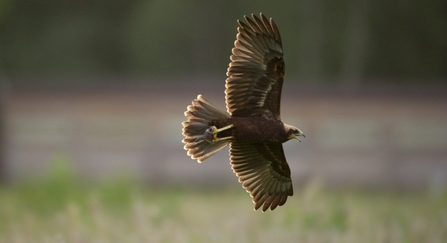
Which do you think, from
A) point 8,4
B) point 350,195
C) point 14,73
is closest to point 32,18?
point 8,4

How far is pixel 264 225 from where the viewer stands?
31.8ft

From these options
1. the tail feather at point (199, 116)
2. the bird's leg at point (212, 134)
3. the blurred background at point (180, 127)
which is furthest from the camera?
the blurred background at point (180, 127)

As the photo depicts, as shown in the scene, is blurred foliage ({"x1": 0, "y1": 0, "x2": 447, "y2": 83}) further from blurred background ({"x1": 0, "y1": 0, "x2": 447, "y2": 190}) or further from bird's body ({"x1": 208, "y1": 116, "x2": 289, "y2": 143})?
bird's body ({"x1": 208, "y1": 116, "x2": 289, "y2": 143})

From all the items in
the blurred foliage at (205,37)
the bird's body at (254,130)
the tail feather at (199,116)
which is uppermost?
the blurred foliage at (205,37)

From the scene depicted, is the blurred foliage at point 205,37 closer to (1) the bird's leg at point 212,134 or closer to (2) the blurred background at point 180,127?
(2) the blurred background at point 180,127

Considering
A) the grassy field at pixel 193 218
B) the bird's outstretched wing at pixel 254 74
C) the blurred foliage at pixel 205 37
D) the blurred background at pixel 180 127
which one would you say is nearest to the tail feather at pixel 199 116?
the bird's outstretched wing at pixel 254 74

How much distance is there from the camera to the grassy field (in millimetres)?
8828

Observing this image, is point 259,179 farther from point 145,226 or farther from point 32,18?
point 32,18

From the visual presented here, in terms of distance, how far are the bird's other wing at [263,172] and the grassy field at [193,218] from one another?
1779 millimetres

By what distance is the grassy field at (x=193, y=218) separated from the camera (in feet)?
29.0

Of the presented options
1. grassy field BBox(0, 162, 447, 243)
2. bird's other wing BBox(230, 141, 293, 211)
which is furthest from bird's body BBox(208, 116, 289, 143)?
grassy field BBox(0, 162, 447, 243)

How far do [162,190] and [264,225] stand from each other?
5698 millimetres

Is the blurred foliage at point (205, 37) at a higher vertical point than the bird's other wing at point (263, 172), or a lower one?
higher

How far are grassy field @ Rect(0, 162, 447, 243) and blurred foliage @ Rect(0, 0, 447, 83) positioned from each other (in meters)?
10.2
